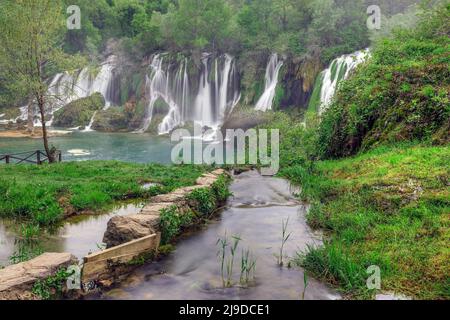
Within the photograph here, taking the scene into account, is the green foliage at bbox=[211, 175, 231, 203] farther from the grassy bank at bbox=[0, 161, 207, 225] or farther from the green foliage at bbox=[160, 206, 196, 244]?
the green foliage at bbox=[160, 206, 196, 244]

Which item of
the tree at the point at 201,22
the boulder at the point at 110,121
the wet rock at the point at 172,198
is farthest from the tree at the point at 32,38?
the tree at the point at 201,22

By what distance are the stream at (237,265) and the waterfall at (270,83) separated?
27803 mm

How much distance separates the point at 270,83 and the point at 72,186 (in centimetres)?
3032

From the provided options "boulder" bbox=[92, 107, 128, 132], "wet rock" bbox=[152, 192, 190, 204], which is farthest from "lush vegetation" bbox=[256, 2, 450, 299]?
"boulder" bbox=[92, 107, 128, 132]

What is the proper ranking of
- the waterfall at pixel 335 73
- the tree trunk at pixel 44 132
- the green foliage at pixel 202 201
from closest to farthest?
the green foliage at pixel 202 201 < the tree trunk at pixel 44 132 < the waterfall at pixel 335 73

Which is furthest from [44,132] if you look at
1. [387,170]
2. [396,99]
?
[387,170]

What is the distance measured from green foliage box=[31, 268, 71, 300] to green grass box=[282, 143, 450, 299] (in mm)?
4387

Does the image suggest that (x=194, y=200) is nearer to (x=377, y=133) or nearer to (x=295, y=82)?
(x=377, y=133)

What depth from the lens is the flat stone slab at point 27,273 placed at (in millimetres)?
6352

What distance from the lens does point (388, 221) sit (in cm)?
923

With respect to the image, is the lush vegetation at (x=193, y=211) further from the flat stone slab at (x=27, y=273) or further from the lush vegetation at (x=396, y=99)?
the lush vegetation at (x=396, y=99)

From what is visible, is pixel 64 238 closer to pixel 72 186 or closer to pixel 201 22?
pixel 72 186

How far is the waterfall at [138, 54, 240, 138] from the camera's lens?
143ft

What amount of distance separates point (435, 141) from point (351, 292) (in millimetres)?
7806
